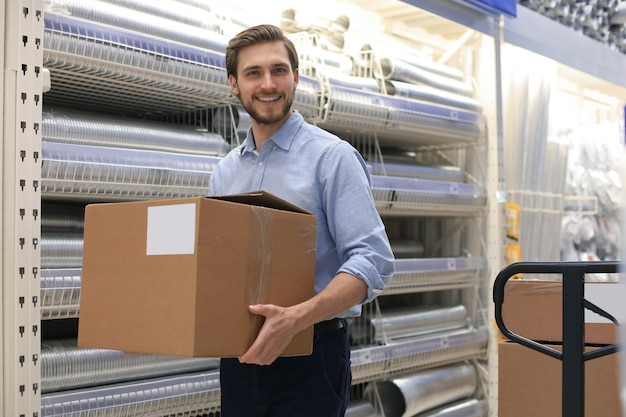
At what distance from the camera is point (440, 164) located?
345 cm

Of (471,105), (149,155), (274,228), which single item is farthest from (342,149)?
(471,105)

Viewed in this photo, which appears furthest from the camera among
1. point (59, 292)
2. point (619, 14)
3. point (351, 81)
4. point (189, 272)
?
point (619, 14)

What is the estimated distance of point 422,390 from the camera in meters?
2.88

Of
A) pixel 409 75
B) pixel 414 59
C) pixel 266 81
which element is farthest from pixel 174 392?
pixel 414 59

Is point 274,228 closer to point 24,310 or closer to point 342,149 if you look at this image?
point 342,149

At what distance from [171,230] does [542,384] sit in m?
0.95

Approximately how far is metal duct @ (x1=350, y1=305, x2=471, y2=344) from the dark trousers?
3.99ft

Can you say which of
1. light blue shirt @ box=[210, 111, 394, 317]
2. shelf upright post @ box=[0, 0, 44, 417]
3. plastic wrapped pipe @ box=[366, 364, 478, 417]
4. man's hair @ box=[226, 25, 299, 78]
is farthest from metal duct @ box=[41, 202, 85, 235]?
plastic wrapped pipe @ box=[366, 364, 478, 417]

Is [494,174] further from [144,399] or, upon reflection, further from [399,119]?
[144,399]

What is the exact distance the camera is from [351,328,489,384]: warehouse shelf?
8.53ft

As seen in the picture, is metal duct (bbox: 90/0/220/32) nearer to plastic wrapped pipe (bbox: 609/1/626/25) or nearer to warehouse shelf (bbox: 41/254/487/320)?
→ warehouse shelf (bbox: 41/254/487/320)

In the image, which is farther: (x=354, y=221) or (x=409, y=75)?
(x=409, y=75)

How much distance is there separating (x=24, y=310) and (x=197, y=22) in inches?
39.2

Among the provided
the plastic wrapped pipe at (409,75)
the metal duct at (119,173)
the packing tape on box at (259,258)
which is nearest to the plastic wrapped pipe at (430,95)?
the plastic wrapped pipe at (409,75)
